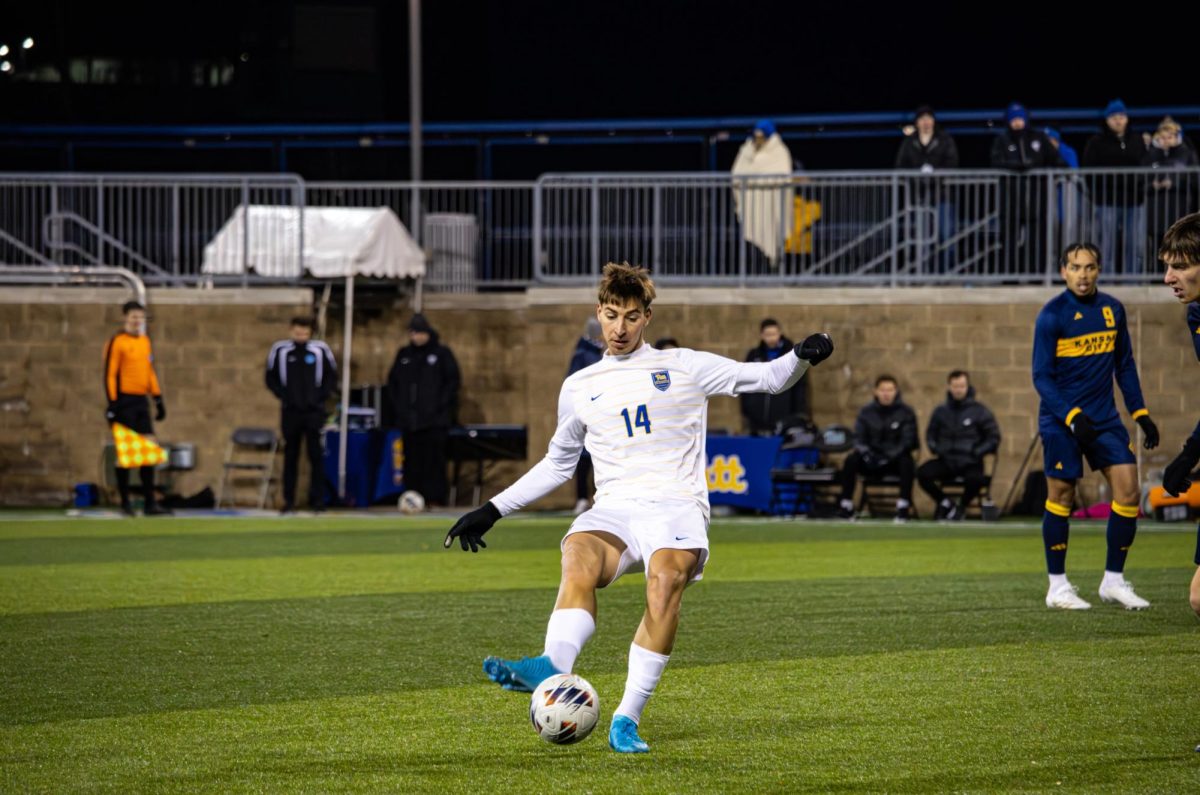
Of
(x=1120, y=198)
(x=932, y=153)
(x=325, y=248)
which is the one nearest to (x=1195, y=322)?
(x=1120, y=198)

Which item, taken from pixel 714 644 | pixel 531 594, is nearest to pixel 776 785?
pixel 714 644

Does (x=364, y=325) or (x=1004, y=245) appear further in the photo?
(x=364, y=325)

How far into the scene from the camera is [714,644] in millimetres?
8539

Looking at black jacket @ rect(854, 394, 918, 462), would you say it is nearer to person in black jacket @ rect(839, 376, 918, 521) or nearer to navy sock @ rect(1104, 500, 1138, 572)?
person in black jacket @ rect(839, 376, 918, 521)

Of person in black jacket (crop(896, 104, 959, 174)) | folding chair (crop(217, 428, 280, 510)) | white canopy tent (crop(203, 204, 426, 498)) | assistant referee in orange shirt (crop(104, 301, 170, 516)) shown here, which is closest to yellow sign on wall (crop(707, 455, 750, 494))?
person in black jacket (crop(896, 104, 959, 174))

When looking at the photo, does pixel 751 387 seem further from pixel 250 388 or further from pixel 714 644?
pixel 250 388

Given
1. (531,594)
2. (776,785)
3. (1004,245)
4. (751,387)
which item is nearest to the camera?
(776,785)

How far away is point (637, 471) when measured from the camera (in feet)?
20.3

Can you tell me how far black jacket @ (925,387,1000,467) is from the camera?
59.3ft

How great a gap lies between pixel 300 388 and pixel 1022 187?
8.74 m

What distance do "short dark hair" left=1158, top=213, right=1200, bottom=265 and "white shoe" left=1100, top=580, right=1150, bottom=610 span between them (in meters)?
4.19

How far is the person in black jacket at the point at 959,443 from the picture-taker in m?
18.0

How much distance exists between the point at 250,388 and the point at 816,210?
24.3 ft

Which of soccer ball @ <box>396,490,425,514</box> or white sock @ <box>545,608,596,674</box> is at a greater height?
white sock @ <box>545,608,596,674</box>
